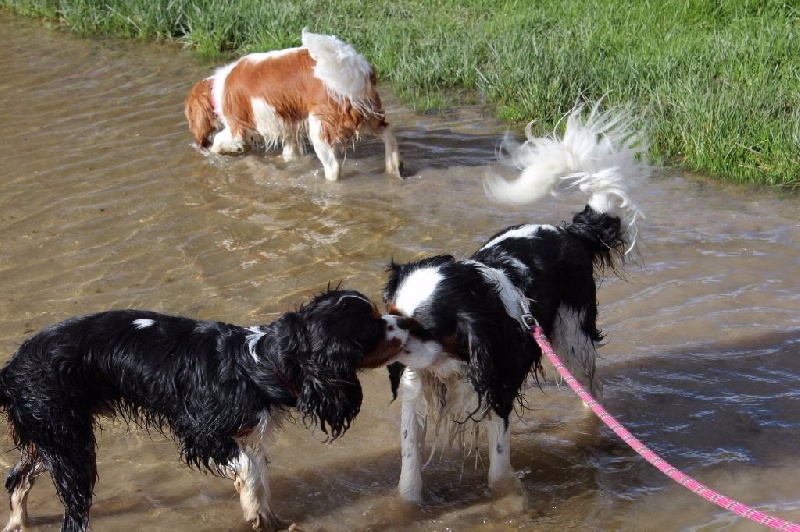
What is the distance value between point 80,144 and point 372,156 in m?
2.38

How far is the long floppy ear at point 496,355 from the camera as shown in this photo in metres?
3.17

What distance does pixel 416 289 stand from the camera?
3207mm

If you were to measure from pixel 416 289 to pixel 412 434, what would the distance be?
702 mm

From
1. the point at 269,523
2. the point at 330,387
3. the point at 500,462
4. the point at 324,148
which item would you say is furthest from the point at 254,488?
the point at 324,148

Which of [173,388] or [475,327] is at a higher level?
[475,327]

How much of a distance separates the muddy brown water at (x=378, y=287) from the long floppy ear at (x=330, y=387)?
68 centimetres

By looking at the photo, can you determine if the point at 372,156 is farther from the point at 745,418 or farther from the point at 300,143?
the point at 745,418

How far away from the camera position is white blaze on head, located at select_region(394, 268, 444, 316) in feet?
10.4

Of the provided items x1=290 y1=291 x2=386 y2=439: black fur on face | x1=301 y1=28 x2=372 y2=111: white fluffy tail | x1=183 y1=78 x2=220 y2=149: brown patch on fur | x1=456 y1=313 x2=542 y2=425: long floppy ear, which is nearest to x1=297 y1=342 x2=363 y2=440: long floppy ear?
x1=290 y1=291 x2=386 y2=439: black fur on face

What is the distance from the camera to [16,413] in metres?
3.26

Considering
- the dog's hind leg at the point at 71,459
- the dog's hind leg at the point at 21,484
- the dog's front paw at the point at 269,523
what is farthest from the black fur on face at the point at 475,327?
the dog's hind leg at the point at 21,484

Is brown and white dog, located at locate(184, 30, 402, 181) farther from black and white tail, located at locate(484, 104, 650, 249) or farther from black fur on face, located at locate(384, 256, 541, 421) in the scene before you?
black fur on face, located at locate(384, 256, 541, 421)

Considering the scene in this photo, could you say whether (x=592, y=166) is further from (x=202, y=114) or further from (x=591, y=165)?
(x=202, y=114)

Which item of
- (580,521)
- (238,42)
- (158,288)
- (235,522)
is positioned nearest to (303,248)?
(158,288)
